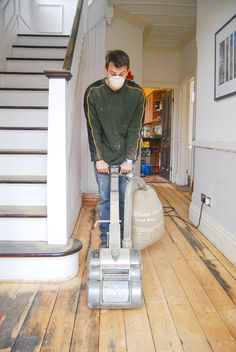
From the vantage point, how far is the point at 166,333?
156 cm

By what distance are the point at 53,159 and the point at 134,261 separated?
2.73ft

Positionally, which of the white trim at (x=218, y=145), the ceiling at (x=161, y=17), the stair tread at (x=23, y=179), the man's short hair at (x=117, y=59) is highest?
the ceiling at (x=161, y=17)

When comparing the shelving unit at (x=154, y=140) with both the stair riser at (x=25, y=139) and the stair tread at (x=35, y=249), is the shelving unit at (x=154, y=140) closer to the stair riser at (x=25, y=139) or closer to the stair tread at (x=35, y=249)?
the stair riser at (x=25, y=139)

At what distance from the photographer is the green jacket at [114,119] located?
2.26 m

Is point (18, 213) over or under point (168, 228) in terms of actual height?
over

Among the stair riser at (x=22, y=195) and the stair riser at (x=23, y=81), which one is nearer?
the stair riser at (x=22, y=195)

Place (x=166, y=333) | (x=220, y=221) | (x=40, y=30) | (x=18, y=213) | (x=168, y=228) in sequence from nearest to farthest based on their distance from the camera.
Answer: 1. (x=166, y=333)
2. (x=18, y=213)
3. (x=220, y=221)
4. (x=168, y=228)
5. (x=40, y=30)

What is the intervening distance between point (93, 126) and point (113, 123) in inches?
5.4

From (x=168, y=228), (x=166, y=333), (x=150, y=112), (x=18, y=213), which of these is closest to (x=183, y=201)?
(x=168, y=228)

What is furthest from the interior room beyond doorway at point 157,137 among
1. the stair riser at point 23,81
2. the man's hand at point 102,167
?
the man's hand at point 102,167

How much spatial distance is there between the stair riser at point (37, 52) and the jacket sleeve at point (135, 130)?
8.36 feet

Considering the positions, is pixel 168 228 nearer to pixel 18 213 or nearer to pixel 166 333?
pixel 18 213

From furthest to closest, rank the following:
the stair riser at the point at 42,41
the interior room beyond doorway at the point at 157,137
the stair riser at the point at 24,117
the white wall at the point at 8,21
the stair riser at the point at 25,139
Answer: the interior room beyond doorway at the point at 157,137 → the stair riser at the point at 42,41 → the white wall at the point at 8,21 → the stair riser at the point at 24,117 → the stair riser at the point at 25,139

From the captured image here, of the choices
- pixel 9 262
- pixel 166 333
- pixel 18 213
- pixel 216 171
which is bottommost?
pixel 166 333
